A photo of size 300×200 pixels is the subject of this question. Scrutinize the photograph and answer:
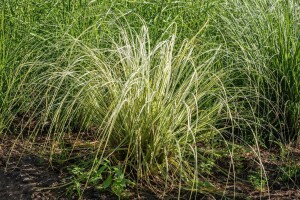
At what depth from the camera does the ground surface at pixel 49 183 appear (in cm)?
354

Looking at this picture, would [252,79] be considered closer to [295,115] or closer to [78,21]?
[295,115]

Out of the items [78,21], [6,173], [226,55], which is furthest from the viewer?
[78,21]

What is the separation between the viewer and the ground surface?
3.54 meters

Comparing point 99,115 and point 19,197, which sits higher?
point 99,115

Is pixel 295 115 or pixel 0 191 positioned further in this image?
pixel 295 115

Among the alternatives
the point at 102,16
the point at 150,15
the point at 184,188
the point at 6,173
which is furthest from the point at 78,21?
the point at 184,188

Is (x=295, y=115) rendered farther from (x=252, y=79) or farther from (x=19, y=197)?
(x=19, y=197)

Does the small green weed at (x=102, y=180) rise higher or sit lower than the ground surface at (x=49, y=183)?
higher

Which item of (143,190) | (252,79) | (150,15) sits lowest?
(143,190)

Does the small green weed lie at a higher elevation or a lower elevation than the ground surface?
higher

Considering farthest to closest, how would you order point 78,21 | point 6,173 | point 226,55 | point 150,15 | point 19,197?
point 150,15 < point 78,21 < point 226,55 < point 6,173 < point 19,197

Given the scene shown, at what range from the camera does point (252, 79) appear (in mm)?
4543

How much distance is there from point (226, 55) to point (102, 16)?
3.55 ft

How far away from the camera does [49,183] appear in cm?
363
